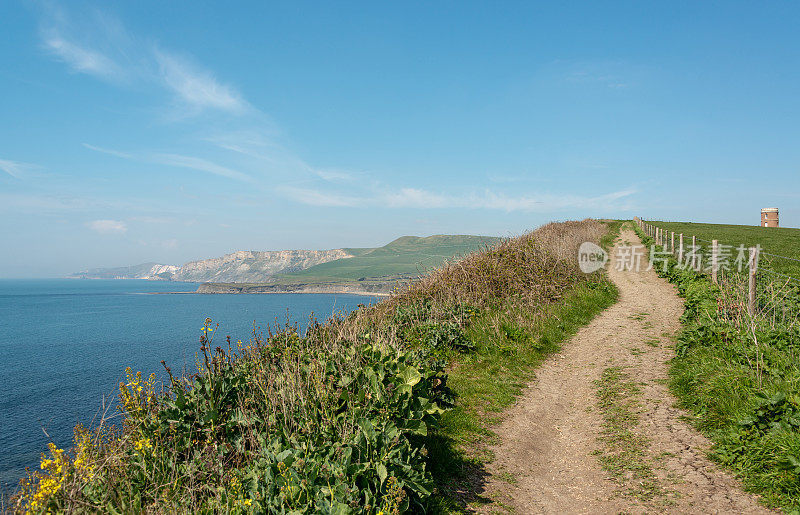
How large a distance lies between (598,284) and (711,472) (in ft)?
46.1

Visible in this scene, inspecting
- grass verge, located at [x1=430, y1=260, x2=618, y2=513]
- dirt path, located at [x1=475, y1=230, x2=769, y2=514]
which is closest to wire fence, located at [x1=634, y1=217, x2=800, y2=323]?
dirt path, located at [x1=475, y1=230, x2=769, y2=514]

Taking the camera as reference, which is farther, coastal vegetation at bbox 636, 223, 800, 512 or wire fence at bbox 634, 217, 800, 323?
wire fence at bbox 634, 217, 800, 323

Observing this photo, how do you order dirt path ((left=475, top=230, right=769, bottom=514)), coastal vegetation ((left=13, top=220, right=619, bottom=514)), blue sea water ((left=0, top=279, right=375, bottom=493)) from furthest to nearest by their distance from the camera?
1. blue sea water ((left=0, top=279, right=375, bottom=493))
2. dirt path ((left=475, top=230, right=769, bottom=514))
3. coastal vegetation ((left=13, top=220, right=619, bottom=514))

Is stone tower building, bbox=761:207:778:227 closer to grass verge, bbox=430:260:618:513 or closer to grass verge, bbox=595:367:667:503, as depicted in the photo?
grass verge, bbox=430:260:618:513

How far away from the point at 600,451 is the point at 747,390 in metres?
2.32

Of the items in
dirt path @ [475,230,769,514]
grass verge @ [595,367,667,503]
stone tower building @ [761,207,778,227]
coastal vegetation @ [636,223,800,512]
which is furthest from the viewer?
stone tower building @ [761,207,778,227]

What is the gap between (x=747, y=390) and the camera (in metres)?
5.97

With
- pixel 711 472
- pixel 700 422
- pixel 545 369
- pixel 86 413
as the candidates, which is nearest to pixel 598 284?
pixel 545 369

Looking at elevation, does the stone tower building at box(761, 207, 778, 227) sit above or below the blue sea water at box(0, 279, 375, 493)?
above

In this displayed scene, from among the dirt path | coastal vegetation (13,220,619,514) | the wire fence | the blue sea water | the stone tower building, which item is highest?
the stone tower building

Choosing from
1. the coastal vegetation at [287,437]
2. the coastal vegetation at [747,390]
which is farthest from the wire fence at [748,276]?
the coastal vegetation at [287,437]

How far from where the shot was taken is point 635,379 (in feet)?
27.9

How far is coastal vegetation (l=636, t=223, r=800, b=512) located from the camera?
15.1 ft

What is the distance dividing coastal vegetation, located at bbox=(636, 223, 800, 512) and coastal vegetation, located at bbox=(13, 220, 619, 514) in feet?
10.3
